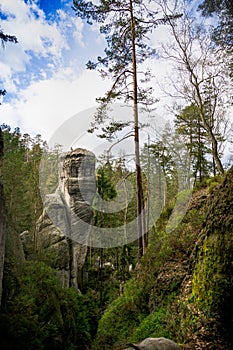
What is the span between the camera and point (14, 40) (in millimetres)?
7184

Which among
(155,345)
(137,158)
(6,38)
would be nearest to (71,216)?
(137,158)

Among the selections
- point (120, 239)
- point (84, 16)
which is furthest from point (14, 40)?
point (120, 239)

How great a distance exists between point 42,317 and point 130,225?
1618cm

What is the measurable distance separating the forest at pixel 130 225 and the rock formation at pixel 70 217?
78mm

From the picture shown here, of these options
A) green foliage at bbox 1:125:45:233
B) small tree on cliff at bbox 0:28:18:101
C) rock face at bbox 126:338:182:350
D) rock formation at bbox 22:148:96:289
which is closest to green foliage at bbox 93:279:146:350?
rock face at bbox 126:338:182:350

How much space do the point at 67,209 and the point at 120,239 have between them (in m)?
5.93

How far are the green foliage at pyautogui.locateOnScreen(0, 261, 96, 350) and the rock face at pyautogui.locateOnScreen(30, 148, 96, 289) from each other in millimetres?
5569

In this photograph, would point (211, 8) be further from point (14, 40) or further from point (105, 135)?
point (14, 40)

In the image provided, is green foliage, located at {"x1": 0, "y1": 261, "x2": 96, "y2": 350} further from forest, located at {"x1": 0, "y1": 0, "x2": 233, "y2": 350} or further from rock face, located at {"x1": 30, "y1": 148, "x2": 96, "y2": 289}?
rock face, located at {"x1": 30, "y1": 148, "x2": 96, "y2": 289}

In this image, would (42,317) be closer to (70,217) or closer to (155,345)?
(155,345)

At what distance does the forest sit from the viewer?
5.57 m

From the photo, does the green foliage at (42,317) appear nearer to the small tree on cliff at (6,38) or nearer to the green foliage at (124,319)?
the green foliage at (124,319)

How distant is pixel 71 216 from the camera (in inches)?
851

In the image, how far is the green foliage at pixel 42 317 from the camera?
6.56m
